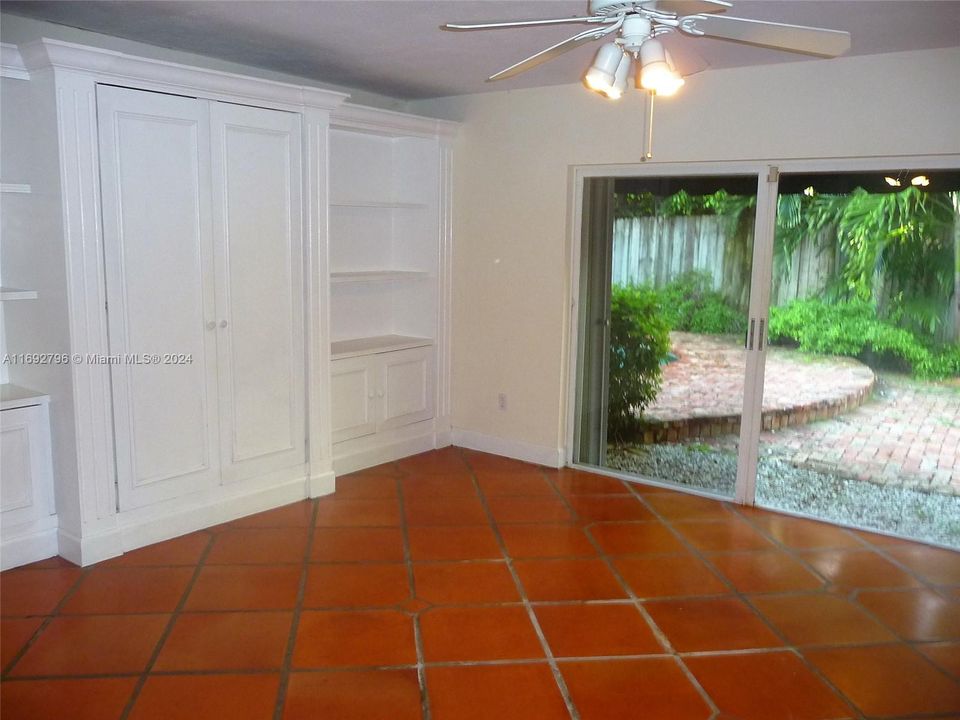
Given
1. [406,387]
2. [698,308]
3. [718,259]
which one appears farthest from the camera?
[406,387]

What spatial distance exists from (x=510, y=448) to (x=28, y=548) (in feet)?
9.30

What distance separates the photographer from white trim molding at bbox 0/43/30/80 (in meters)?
3.14

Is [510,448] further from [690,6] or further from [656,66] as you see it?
[690,6]

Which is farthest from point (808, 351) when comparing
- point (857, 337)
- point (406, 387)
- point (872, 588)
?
point (406, 387)

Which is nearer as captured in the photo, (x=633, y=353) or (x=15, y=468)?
(x=15, y=468)

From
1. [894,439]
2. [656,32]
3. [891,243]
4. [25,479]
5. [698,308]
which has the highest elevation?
[656,32]

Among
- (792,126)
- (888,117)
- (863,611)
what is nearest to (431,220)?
(792,126)

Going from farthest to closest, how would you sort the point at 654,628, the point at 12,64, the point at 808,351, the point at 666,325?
the point at 666,325 < the point at 808,351 < the point at 12,64 < the point at 654,628

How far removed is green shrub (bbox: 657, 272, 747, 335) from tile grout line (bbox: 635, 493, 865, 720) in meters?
1.00

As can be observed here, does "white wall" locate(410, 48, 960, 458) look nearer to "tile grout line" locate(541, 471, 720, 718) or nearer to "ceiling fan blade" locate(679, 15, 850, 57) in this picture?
"tile grout line" locate(541, 471, 720, 718)

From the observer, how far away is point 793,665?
2.83m

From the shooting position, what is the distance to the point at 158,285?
11.8 feet

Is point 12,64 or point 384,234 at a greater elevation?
point 12,64

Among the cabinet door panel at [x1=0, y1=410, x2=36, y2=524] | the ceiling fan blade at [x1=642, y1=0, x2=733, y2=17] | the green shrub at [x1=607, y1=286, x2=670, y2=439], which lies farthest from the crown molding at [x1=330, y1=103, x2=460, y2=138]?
the ceiling fan blade at [x1=642, y1=0, x2=733, y2=17]
